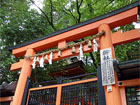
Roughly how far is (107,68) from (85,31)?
177 cm

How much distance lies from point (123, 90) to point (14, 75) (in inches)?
238

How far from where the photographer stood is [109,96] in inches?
117

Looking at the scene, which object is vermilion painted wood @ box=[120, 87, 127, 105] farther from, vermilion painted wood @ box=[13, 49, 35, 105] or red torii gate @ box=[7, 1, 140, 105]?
vermilion painted wood @ box=[13, 49, 35, 105]

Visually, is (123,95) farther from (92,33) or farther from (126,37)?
(92,33)

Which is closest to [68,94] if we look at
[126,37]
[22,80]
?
[22,80]

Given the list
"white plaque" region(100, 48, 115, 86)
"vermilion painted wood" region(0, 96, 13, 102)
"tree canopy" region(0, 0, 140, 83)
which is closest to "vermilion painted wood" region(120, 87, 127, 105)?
"white plaque" region(100, 48, 115, 86)

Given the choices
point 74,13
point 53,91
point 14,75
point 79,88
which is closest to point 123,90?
point 79,88

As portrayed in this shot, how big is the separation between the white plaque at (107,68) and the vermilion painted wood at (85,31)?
3.71ft

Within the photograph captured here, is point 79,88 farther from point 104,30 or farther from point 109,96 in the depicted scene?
point 104,30

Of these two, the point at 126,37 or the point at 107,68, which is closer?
the point at 107,68

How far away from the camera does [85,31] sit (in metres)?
4.52

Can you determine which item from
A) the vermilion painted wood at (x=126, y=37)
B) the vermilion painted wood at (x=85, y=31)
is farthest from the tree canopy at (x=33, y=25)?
the vermilion painted wood at (x=126, y=37)

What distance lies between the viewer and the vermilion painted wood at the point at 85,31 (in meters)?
3.91

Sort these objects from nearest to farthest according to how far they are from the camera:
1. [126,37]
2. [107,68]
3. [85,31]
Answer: [107,68] → [126,37] → [85,31]
